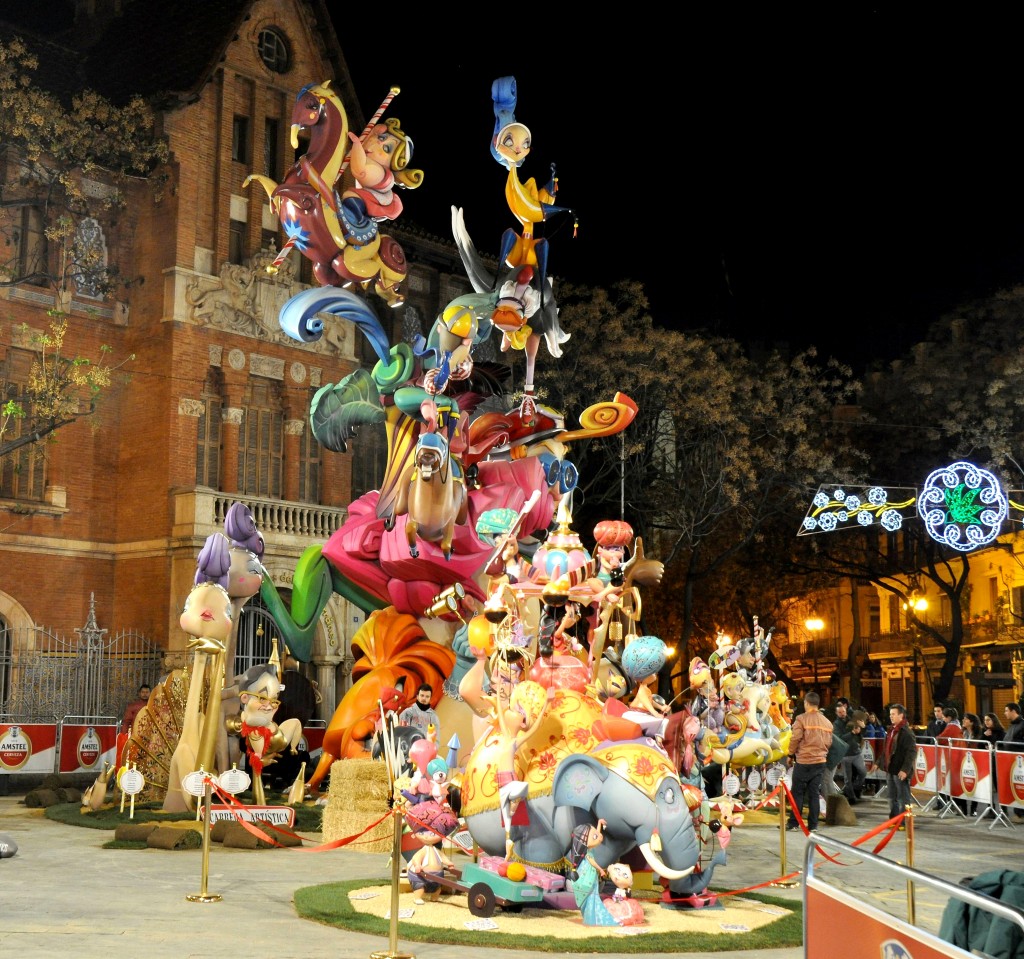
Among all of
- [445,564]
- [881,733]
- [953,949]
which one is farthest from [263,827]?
[881,733]

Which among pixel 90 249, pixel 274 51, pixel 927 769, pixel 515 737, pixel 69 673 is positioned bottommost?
pixel 927 769

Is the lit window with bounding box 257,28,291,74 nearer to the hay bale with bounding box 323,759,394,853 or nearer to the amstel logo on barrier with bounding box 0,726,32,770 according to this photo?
the amstel logo on barrier with bounding box 0,726,32,770

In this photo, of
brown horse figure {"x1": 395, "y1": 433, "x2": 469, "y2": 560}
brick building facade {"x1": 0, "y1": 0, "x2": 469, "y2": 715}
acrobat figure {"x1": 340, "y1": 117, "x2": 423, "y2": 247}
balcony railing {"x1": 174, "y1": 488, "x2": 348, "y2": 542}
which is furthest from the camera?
brick building facade {"x1": 0, "y1": 0, "x2": 469, "y2": 715}

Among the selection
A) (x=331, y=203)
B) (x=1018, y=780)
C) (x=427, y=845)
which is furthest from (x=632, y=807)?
(x=1018, y=780)

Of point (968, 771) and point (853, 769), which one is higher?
point (968, 771)

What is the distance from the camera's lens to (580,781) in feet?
30.1

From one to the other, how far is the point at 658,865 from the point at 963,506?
1170 centimetres

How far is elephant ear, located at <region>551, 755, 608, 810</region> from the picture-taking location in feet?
30.1

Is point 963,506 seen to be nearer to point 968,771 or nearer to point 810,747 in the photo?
point 968,771

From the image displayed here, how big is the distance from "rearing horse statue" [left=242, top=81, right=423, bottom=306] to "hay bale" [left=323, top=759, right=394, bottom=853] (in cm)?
622

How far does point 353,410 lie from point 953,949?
1378cm

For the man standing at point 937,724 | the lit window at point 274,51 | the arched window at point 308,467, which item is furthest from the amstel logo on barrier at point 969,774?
the lit window at point 274,51

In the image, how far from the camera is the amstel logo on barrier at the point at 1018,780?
682 inches

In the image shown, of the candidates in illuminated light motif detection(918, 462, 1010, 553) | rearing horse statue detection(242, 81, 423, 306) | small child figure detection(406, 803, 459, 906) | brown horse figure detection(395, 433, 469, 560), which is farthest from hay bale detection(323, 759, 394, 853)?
illuminated light motif detection(918, 462, 1010, 553)
